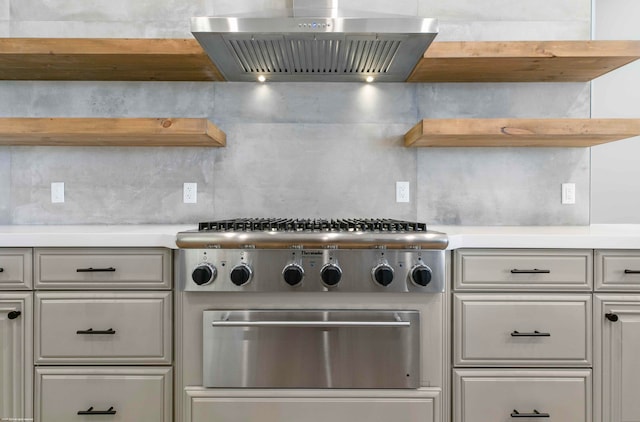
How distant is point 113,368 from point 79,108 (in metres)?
1.50

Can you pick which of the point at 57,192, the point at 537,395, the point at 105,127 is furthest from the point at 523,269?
the point at 57,192

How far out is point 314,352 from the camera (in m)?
1.45

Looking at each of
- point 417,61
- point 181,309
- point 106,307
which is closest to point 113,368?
point 106,307

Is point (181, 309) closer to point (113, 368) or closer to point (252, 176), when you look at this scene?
point (113, 368)

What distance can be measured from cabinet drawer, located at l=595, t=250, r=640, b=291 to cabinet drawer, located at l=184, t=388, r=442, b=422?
83 cm

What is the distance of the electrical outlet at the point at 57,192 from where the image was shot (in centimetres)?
220

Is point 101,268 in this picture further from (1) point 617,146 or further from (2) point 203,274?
(1) point 617,146

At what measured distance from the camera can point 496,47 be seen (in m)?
1.82

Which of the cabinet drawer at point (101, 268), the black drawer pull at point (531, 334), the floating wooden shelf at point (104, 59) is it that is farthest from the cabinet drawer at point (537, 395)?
the floating wooden shelf at point (104, 59)

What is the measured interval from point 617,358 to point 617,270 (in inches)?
13.6

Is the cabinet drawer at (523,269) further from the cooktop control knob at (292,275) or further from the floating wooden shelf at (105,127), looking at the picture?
the floating wooden shelf at (105,127)

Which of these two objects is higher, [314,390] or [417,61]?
→ [417,61]

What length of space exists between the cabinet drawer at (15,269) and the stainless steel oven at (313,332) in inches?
24.4

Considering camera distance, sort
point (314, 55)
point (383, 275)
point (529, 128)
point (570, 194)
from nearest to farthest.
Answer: point (383, 275)
point (529, 128)
point (314, 55)
point (570, 194)
